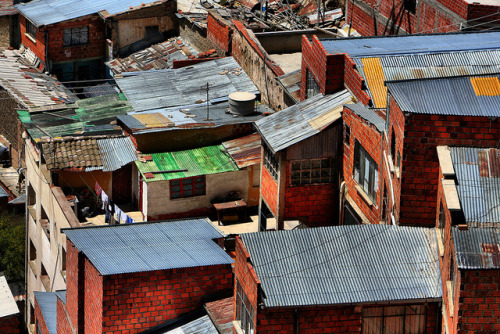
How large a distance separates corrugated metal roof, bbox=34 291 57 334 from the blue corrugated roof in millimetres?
13155

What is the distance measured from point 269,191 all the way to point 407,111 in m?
10.2

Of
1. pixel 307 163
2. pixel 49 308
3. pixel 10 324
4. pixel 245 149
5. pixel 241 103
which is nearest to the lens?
pixel 307 163

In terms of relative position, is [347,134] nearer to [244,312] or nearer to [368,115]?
[368,115]

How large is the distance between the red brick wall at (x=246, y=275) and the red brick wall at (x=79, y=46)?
35.7 m

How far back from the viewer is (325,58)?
3356 centimetres

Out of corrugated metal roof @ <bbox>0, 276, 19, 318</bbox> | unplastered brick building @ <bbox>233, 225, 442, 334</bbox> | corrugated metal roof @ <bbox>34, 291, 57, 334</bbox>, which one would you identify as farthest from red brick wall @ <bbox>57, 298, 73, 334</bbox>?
corrugated metal roof @ <bbox>0, 276, 19, 318</bbox>

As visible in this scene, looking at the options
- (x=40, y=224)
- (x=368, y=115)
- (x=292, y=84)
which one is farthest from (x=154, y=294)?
(x=40, y=224)

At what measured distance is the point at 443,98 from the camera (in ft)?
83.4

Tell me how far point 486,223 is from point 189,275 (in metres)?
8.60

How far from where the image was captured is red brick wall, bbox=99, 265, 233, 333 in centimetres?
2627

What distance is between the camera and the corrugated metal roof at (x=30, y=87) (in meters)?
51.3

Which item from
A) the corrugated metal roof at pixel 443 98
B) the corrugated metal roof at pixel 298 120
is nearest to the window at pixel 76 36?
the corrugated metal roof at pixel 298 120

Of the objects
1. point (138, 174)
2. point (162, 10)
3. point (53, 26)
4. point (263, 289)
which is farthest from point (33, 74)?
point (263, 289)

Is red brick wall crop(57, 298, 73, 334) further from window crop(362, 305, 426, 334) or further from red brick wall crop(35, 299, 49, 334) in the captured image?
window crop(362, 305, 426, 334)
